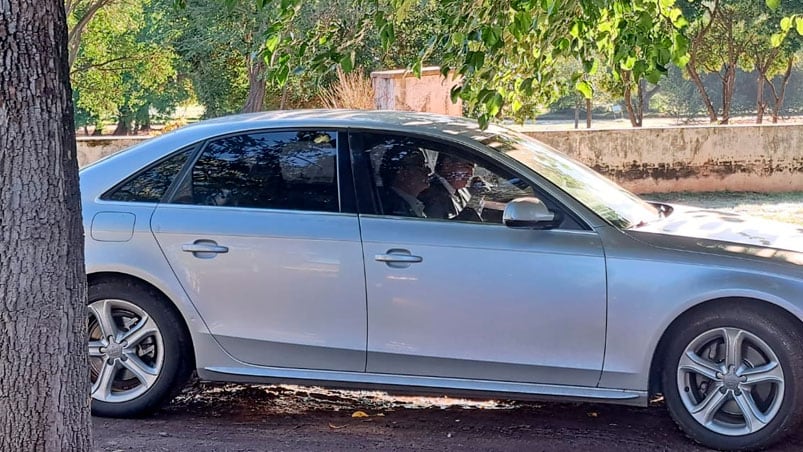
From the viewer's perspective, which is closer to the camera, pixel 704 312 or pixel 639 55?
pixel 704 312

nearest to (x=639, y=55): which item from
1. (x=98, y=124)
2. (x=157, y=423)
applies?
(x=157, y=423)

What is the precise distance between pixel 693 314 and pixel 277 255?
7.06 ft

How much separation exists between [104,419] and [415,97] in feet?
29.6

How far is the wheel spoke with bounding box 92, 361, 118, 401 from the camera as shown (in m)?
4.95

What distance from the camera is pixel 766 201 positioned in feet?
41.5

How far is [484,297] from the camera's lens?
4.58 metres

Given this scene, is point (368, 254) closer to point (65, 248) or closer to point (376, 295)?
point (376, 295)

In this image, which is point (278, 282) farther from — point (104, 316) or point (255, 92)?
point (255, 92)

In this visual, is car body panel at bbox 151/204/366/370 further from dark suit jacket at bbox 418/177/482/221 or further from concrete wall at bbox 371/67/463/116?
concrete wall at bbox 371/67/463/116

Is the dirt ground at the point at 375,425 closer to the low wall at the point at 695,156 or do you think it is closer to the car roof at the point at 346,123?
the car roof at the point at 346,123

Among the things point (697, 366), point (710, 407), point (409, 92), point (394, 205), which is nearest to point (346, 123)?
point (394, 205)

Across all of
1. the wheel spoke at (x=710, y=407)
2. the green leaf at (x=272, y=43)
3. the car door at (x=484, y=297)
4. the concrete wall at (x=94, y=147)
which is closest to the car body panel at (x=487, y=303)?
the car door at (x=484, y=297)

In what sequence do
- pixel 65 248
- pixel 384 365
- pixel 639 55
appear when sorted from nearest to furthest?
pixel 65 248
pixel 384 365
pixel 639 55

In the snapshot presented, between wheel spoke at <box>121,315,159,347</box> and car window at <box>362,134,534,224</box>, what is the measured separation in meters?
1.41
